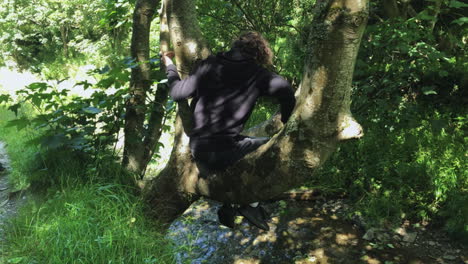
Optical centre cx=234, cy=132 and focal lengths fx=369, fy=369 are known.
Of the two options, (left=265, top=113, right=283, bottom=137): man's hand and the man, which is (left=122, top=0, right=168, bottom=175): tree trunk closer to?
the man

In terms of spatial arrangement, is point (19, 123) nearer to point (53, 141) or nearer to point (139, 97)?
point (53, 141)

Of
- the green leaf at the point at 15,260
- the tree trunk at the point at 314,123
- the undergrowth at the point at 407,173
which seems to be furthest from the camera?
the undergrowth at the point at 407,173

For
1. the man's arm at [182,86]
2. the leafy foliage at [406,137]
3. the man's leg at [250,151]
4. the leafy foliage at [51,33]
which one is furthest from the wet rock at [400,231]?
the leafy foliage at [51,33]

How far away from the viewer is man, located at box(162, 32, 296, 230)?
2.51 meters

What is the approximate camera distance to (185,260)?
11.0 feet

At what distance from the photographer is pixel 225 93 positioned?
2.55 m

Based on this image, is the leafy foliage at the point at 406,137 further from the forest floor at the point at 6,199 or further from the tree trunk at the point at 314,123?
the forest floor at the point at 6,199

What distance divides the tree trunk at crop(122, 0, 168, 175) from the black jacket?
115cm

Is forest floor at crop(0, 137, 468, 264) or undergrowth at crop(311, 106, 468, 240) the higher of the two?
undergrowth at crop(311, 106, 468, 240)

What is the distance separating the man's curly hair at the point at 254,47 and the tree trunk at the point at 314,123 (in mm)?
599

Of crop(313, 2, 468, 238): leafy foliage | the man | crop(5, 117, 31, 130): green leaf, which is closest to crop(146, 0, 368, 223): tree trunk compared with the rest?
the man

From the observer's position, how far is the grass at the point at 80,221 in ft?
8.21

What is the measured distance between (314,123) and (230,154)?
29.9 inches

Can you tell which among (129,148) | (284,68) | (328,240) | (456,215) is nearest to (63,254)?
(129,148)
